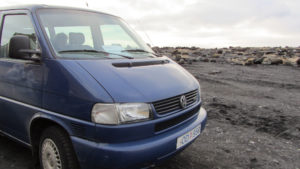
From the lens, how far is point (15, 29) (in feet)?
11.0

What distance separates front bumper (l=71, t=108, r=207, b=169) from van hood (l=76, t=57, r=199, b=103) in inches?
16.3

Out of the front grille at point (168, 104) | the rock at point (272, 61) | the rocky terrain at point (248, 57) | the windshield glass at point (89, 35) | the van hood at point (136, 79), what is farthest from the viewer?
the rocky terrain at point (248, 57)

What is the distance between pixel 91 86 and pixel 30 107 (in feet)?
3.19

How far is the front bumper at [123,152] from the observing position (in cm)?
222

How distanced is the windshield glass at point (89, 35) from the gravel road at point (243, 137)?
1668mm

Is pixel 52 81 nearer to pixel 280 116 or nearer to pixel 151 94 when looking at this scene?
pixel 151 94

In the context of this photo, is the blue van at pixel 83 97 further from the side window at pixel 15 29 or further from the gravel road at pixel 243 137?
the gravel road at pixel 243 137

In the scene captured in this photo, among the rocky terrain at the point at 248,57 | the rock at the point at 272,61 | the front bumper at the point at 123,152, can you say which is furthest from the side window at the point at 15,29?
the rock at the point at 272,61

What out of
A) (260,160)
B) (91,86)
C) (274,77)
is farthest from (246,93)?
(91,86)

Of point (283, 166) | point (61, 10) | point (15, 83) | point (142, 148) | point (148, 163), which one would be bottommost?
point (283, 166)

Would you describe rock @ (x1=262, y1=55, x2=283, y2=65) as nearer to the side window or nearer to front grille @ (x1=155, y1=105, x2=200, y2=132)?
front grille @ (x1=155, y1=105, x2=200, y2=132)

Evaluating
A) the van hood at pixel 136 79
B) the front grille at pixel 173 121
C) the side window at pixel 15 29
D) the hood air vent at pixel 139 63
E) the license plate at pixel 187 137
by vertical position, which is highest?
the side window at pixel 15 29

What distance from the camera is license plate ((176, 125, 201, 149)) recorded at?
8.91 feet

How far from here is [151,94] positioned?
250 centimetres
